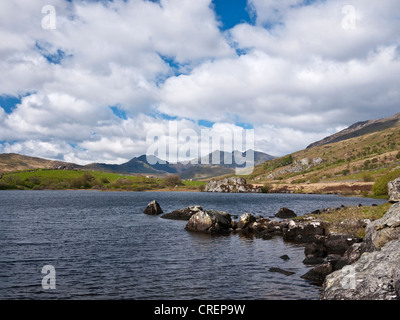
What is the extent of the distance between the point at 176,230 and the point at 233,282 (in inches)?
1149

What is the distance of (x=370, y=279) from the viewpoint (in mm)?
16891

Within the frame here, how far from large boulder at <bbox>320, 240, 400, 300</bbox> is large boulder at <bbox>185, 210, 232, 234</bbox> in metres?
31.0

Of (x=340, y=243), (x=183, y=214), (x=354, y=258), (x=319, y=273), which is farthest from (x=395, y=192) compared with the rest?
(x=183, y=214)

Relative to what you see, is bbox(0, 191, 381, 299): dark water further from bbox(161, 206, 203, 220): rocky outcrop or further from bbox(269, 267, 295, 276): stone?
bbox(161, 206, 203, 220): rocky outcrop

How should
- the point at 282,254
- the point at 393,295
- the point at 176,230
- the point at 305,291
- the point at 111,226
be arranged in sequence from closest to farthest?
the point at 393,295 → the point at 305,291 → the point at 282,254 → the point at 176,230 → the point at 111,226

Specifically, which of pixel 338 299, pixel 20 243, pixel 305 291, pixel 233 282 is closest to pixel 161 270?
pixel 233 282

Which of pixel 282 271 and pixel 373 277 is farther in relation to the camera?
pixel 282 271

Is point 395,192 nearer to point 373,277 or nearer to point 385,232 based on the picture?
point 385,232

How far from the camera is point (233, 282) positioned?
2377 centimetres

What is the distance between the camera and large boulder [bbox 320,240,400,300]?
15.9m

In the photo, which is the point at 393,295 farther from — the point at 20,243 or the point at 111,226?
the point at 111,226

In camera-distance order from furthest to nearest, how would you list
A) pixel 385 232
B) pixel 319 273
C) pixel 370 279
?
1. pixel 319 273
2. pixel 385 232
3. pixel 370 279

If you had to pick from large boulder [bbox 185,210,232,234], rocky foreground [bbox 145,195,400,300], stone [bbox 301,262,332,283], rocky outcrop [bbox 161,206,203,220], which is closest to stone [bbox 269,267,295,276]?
rocky foreground [bbox 145,195,400,300]

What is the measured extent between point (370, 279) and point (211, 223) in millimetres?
34677
